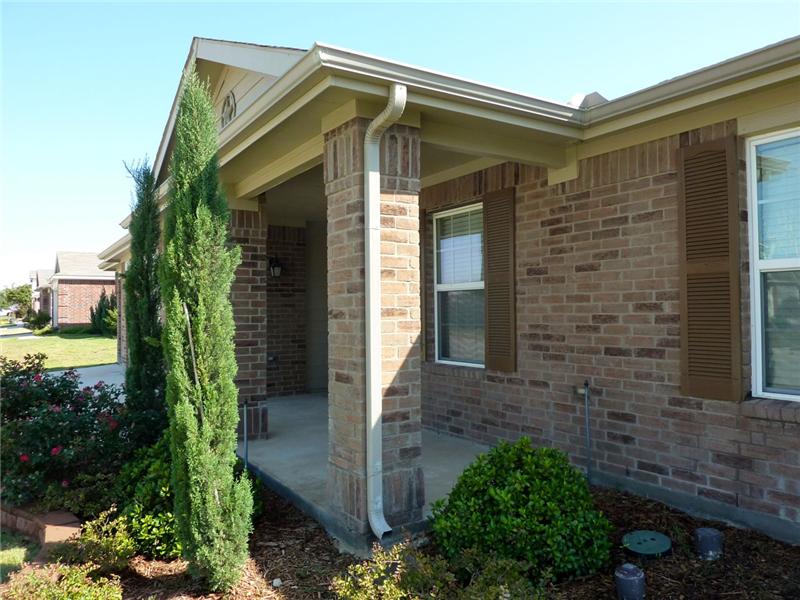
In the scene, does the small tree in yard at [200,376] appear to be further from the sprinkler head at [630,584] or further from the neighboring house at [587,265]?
the sprinkler head at [630,584]

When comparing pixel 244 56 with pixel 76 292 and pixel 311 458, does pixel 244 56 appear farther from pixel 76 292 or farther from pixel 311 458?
pixel 76 292

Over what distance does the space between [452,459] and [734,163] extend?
352cm

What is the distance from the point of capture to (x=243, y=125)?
4.18 meters

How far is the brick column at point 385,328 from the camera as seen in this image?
11.7 feet

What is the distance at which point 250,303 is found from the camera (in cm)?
631

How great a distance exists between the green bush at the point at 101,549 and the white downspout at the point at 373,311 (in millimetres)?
1563

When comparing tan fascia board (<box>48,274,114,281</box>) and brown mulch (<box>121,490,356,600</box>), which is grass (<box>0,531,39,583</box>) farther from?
tan fascia board (<box>48,274,114,281</box>)

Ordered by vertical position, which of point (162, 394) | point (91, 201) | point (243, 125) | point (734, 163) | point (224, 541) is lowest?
point (224, 541)

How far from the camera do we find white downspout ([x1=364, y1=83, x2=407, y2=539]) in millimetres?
3484

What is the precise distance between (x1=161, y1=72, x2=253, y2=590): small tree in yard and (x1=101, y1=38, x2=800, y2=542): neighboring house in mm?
846

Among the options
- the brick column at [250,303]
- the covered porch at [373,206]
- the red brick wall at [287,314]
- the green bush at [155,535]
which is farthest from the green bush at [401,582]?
the red brick wall at [287,314]

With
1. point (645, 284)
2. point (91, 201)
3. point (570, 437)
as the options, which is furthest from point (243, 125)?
point (91, 201)

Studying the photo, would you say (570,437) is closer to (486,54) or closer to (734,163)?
(734,163)

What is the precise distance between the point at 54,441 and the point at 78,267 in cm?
3711
